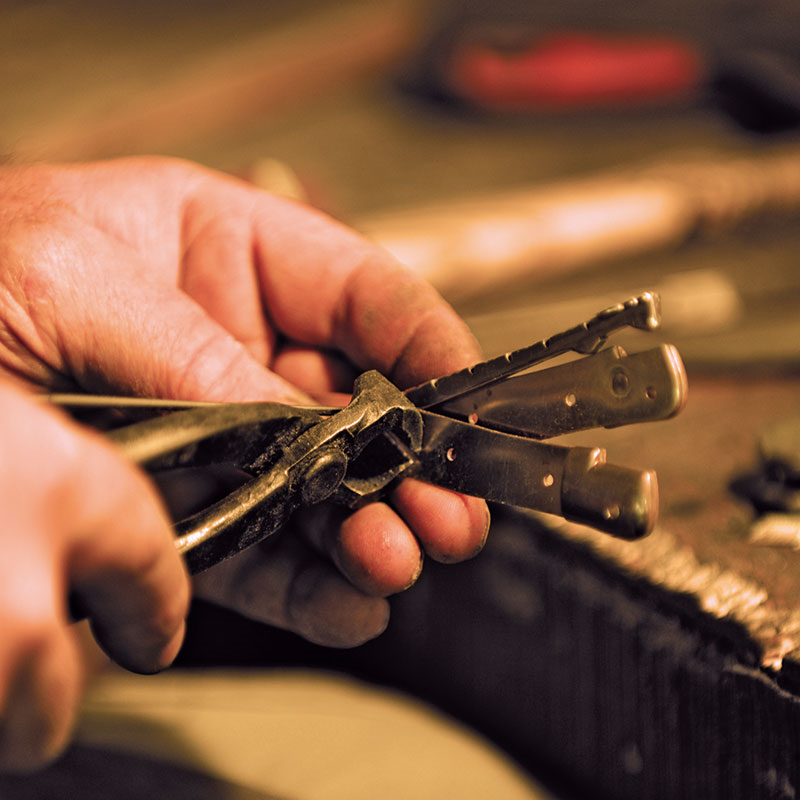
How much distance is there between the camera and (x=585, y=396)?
1.78 feet

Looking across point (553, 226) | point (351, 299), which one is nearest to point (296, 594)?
point (351, 299)

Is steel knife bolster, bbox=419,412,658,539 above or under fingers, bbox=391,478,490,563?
above

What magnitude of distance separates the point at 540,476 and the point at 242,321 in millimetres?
394

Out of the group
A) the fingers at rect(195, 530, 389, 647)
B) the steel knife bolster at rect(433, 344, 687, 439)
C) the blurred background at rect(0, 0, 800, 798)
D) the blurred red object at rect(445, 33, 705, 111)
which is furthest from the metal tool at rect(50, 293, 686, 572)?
the blurred red object at rect(445, 33, 705, 111)

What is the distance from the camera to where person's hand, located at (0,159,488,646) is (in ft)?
2.02

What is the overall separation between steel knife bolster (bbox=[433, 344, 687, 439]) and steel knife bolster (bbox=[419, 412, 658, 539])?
0.02 m

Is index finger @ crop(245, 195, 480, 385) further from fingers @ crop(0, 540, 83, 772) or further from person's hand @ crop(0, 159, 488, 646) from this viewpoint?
fingers @ crop(0, 540, 83, 772)

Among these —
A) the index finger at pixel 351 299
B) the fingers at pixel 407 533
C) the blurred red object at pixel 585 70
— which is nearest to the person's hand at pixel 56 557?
the fingers at pixel 407 533

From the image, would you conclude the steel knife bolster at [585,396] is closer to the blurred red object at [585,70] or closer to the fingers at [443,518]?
the fingers at [443,518]

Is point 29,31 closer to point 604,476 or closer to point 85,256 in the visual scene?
point 85,256

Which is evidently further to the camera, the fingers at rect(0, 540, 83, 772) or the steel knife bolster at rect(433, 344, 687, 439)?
the steel knife bolster at rect(433, 344, 687, 439)

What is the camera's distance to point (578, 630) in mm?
771

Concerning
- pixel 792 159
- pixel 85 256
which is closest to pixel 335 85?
pixel 792 159

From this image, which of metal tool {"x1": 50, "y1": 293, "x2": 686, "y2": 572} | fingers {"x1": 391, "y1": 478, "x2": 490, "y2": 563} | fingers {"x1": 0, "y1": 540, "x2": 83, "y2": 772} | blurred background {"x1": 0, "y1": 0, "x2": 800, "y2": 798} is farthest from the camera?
blurred background {"x1": 0, "y1": 0, "x2": 800, "y2": 798}
